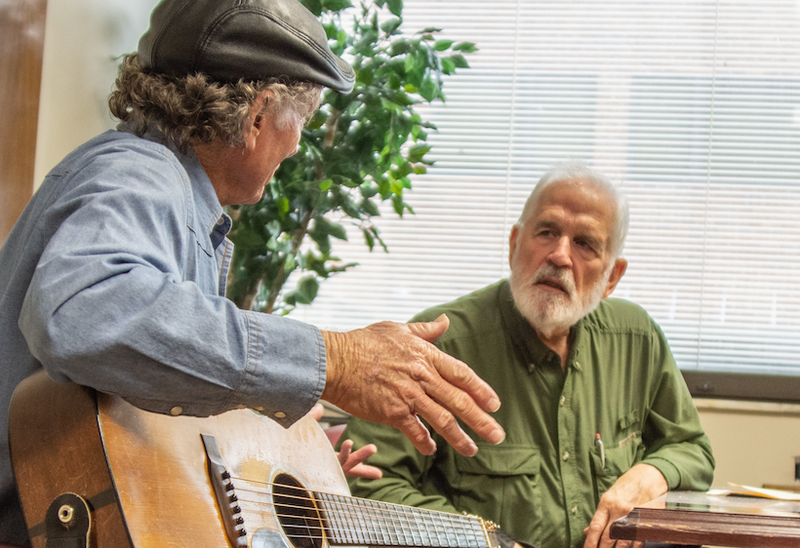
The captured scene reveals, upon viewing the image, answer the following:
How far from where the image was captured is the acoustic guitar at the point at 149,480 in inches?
28.2

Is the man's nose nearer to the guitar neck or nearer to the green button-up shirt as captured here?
the green button-up shirt

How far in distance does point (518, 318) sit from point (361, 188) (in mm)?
679

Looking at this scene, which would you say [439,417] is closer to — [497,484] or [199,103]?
[199,103]

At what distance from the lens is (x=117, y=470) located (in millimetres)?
733

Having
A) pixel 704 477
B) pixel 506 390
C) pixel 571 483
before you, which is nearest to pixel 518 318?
pixel 506 390

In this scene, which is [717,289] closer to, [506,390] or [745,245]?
[745,245]

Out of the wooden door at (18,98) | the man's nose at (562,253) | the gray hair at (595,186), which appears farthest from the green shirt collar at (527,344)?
the wooden door at (18,98)

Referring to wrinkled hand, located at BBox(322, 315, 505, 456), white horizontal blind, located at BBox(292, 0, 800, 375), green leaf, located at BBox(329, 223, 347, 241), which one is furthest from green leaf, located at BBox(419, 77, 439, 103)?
wrinkled hand, located at BBox(322, 315, 505, 456)

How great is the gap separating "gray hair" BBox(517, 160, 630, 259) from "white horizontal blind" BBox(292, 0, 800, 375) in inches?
35.5

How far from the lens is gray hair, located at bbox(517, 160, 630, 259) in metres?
1.87

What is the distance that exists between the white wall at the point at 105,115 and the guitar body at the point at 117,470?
1367 mm

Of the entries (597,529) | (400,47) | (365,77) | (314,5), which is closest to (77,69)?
(314,5)

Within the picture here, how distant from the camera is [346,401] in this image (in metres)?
0.81

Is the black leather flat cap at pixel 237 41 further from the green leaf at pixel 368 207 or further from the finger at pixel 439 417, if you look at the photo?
the green leaf at pixel 368 207
